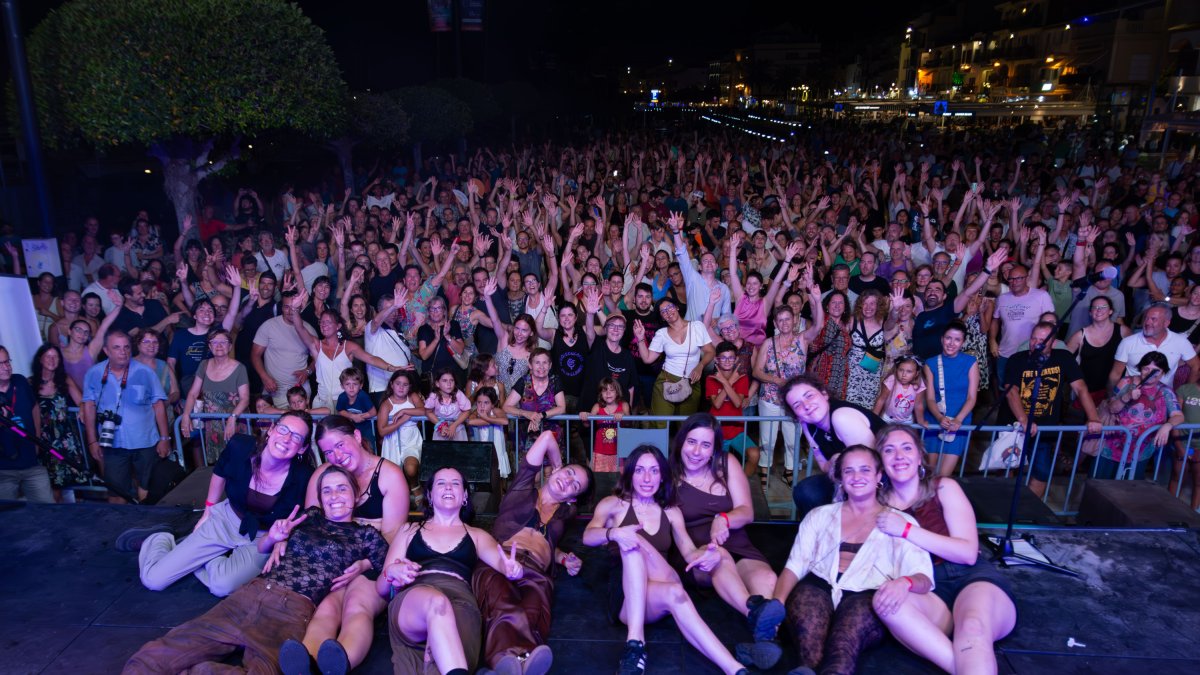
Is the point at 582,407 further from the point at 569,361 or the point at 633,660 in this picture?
the point at 633,660

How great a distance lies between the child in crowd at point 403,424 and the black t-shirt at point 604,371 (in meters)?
1.31

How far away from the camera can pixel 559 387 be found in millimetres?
6184

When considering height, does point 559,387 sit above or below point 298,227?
below

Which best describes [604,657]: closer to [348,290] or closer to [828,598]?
[828,598]

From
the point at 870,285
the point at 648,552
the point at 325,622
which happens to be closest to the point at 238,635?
the point at 325,622

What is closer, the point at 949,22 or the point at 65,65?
the point at 65,65

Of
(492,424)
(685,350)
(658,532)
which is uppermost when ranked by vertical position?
(685,350)

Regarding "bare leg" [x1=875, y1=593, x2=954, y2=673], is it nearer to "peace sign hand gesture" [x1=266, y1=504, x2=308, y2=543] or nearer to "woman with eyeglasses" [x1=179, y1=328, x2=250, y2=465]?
"peace sign hand gesture" [x1=266, y1=504, x2=308, y2=543]

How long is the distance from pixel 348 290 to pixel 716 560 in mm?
4351

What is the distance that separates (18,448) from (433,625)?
3.91 m

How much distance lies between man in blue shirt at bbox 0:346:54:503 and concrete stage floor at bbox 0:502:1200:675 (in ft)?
1.20

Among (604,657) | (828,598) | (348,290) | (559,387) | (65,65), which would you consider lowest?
(604,657)

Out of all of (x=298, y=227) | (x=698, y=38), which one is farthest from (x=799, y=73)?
(x=298, y=227)

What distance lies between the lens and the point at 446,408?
598 cm
